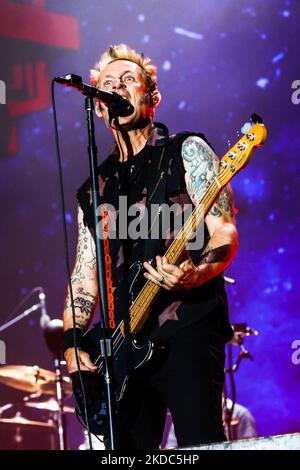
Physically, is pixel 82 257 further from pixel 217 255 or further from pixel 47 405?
pixel 47 405

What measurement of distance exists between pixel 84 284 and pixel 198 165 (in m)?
0.80

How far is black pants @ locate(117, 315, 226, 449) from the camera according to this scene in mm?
2582

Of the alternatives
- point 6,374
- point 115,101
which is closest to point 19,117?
point 6,374

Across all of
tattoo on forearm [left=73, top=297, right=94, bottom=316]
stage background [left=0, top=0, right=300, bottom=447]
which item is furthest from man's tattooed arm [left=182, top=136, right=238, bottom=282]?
stage background [left=0, top=0, right=300, bottom=447]

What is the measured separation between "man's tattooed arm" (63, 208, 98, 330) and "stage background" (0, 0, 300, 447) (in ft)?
7.64

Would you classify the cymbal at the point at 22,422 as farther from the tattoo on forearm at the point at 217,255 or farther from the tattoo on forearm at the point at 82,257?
the tattoo on forearm at the point at 217,255

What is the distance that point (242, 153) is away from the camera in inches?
105

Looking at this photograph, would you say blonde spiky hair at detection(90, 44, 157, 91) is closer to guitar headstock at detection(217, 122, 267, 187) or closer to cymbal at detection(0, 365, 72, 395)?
guitar headstock at detection(217, 122, 267, 187)

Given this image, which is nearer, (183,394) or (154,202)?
(183,394)

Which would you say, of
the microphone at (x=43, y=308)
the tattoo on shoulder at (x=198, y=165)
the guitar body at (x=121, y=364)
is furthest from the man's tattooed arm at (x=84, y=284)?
the microphone at (x=43, y=308)

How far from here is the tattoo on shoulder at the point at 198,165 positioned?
2.84m

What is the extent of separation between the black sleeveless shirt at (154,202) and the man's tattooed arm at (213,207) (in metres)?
0.06

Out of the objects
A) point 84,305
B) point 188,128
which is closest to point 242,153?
point 84,305
